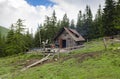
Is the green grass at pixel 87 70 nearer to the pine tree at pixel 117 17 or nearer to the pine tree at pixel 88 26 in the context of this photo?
the pine tree at pixel 117 17

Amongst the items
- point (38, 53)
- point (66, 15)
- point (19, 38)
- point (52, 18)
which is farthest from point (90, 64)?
point (66, 15)

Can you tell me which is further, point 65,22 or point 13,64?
point 65,22

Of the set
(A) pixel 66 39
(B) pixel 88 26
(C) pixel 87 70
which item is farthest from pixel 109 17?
(C) pixel 87 70

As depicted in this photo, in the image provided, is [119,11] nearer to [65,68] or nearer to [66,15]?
[65,68]

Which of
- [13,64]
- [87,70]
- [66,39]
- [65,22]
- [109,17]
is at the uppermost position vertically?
[65,22]

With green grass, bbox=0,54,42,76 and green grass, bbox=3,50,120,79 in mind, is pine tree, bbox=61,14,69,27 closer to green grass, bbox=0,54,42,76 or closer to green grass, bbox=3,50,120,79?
green grass, bbox=0,54,42,76

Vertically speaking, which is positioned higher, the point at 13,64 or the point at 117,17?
the point at 117,17

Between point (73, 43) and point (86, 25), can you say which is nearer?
point (73, 43)

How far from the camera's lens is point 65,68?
23.8 metres

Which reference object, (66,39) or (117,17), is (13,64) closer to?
(66,39)

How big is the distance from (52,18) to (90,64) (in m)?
63.7

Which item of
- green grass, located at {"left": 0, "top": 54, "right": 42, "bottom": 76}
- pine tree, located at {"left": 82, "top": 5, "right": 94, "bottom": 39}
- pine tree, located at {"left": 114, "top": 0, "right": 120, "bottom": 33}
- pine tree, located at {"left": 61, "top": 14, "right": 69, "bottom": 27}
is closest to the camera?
green grass, located at {"left": 0, "top": 54, "right": 42, "bottom": 76}

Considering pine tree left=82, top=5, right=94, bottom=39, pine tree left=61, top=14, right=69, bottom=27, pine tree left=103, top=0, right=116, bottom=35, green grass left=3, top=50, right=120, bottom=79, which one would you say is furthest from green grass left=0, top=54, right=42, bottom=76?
pine tree left=61, top=14, right=69, bottom=27

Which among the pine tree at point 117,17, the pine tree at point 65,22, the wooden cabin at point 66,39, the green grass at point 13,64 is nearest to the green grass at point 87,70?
the green grass at point 13,64
